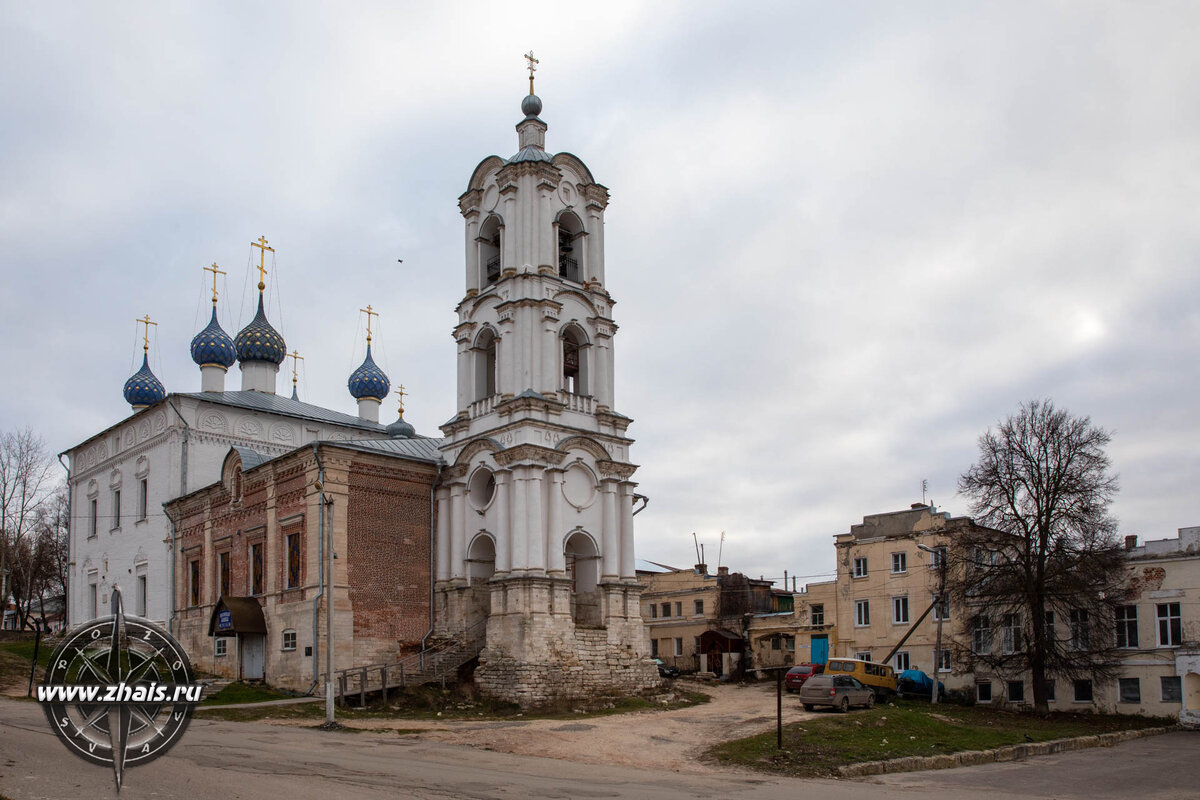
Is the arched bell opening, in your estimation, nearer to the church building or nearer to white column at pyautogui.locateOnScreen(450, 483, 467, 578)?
the church building

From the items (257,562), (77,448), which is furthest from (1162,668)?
(77,448)

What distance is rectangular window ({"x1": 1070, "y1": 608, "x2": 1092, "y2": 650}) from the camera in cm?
3359

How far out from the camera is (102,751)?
9070 mm

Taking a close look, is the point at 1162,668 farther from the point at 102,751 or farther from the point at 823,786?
the point at 102,751

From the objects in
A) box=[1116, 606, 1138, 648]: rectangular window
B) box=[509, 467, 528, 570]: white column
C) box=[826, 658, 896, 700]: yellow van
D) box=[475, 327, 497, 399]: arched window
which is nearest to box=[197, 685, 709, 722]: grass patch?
box=[509, 467, 528, 570]: white column

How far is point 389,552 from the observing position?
34562 mm

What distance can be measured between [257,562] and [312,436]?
10834 millimetres

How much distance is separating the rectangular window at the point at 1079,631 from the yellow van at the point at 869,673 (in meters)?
5.89

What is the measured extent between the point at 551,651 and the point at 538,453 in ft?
20.0

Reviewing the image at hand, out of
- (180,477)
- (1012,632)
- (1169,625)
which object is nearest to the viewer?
(1169,625)

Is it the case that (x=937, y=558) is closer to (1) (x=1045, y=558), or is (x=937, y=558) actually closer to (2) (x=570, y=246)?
(1) (x=1045, y=558)

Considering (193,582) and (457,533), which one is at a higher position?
(457,533)

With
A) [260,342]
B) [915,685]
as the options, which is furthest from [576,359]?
[260,342]

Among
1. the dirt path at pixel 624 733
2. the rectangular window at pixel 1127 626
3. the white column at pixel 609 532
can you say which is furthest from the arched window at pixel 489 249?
the rectangular window at pixel 1127 626
